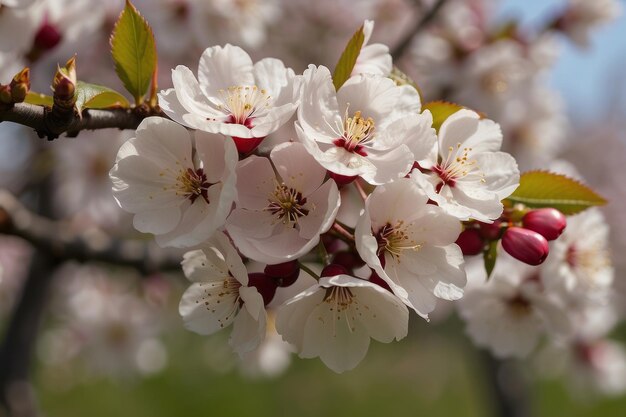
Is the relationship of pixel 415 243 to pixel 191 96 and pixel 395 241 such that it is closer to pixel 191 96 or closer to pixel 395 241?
pixel 395 241

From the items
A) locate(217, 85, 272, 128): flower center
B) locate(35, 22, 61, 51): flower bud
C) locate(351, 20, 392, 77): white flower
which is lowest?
locate(35, 22, 61, 51): flower bud

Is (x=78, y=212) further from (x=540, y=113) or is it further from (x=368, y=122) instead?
(x=368, y=122)

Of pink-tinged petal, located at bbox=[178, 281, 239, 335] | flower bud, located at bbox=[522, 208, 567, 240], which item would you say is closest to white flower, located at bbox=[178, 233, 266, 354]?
pink-tinged petal, located at bbox=[178, 281, 239, 335]

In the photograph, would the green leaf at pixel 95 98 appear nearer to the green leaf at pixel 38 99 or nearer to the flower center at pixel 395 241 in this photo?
the green leaf at pixel 38 99

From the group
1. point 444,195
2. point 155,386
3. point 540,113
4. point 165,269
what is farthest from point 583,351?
point 155,386

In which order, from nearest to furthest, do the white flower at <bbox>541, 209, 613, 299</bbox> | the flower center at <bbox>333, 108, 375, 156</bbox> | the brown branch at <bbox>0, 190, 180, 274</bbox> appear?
the flower center at <bbox>333, 108, 375, 156</bbox>
the white flower at <bbox>541, 209, 613, 299</bbox>
the brown branch at <bbox>0, 190, 180, 274</bbox>

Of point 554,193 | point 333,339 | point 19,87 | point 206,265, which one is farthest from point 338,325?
point 19,87

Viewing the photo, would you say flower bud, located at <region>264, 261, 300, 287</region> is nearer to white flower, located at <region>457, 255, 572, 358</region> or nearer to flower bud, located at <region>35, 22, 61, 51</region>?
white flower, located at <region>457, 255, 572, 358</region>
